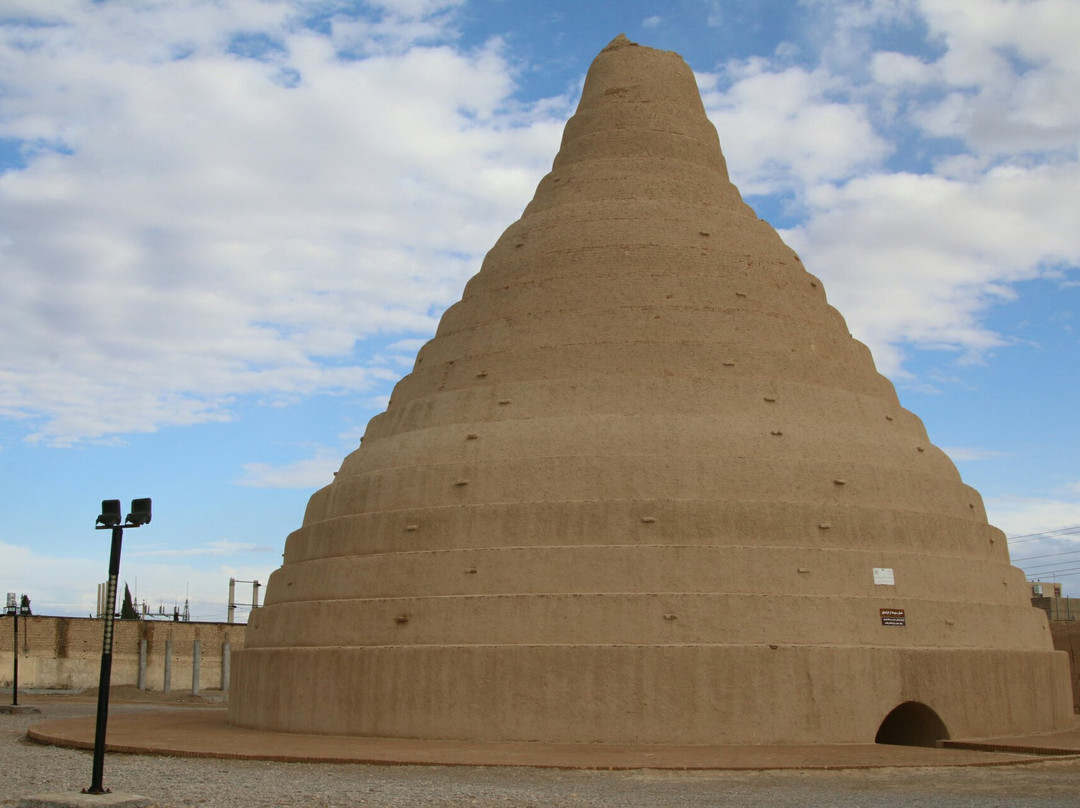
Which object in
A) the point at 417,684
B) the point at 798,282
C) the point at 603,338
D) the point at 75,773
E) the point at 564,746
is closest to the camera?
the point at 75,773

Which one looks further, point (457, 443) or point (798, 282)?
point (798, 282)

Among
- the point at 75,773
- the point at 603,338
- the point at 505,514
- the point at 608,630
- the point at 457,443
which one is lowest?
the point at 75,773

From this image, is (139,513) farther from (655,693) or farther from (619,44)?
(619,44)

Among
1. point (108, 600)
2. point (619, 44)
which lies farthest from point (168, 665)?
point (108, 600)

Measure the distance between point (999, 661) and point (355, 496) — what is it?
11003 mm

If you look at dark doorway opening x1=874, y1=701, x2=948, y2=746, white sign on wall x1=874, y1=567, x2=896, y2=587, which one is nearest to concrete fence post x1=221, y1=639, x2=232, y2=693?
dark doorway opening x1=874, y1=701, x2=948, y2=746

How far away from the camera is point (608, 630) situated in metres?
17.3

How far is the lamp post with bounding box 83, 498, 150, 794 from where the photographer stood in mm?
10883

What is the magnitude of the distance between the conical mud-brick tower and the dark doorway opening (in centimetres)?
5

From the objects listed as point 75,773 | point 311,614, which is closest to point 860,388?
point 311,614

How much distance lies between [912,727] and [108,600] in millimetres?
12883

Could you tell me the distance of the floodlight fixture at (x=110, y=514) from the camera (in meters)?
11.4

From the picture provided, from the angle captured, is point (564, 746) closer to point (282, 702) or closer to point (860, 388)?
point (282, 702)

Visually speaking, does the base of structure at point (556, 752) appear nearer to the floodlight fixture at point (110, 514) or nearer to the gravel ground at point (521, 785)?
the gravel ground at point (521, 785)
